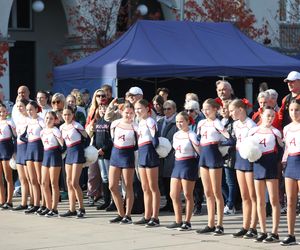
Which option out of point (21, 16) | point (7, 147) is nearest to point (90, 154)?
point (7, 147)

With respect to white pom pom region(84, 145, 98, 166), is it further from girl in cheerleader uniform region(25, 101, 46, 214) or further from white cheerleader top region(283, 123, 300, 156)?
white cheerleader top region(283, 123, 300, 156)

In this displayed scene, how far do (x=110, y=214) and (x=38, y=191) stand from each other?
3.72ft

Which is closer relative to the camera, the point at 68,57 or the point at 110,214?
the point at 110,214

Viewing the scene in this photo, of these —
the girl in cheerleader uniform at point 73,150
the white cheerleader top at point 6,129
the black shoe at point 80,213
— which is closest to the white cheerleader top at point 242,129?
the girl in cheerleader uniform at point 73,150

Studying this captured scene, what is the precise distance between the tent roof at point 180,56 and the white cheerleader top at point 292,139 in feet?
22.2

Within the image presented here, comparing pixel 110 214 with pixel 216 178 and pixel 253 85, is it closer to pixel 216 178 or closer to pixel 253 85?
pixel 216 178

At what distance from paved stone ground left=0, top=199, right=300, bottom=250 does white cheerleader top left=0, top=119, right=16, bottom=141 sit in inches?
55.0

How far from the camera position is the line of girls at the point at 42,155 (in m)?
13.3

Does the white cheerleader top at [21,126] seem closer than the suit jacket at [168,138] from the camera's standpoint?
No

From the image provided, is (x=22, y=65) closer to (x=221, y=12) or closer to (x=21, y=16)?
(x=21, y=16)

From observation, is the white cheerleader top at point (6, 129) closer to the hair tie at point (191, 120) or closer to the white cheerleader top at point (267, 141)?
the hair tie at point (191, 120)

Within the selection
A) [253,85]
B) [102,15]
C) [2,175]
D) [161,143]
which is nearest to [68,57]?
[102,15]

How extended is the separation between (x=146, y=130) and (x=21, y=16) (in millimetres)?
18090

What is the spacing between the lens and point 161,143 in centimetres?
1240
